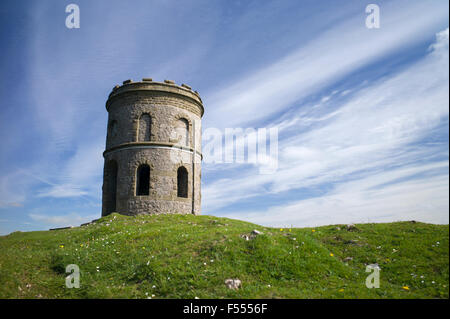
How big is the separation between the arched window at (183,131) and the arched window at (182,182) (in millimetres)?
2036

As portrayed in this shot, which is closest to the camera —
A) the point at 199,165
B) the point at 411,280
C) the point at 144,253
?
the point at 411,280

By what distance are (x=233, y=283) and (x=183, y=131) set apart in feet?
55.1

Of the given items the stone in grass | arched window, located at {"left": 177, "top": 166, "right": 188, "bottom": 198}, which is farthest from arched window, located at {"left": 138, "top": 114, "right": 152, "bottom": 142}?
the stone in grass

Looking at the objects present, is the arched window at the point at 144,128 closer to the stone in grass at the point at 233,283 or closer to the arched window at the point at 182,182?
Result: the arched window at the point at 182,182

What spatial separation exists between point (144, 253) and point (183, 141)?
13.8 metres

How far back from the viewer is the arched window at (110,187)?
22.5 m

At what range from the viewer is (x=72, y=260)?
9688 mm

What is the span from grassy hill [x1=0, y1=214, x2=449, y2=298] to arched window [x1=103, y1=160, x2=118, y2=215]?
11.4 m

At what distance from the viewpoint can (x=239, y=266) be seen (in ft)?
26.9

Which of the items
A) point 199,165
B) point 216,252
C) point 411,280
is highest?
point 199,165

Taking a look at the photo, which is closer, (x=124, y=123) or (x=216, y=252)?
(x=216, y=252)

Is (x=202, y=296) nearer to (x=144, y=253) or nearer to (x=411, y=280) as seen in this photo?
(x=144, y=253)
